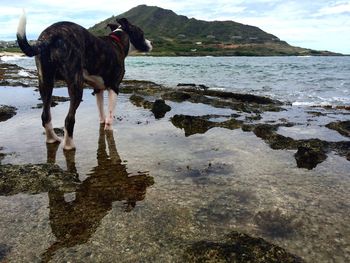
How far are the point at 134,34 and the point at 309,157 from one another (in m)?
7.10

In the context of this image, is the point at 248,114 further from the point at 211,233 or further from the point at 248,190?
the point at 211,233

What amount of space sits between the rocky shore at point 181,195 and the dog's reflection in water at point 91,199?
17 mm

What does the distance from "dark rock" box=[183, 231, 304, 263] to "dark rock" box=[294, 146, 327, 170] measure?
407 centimetres

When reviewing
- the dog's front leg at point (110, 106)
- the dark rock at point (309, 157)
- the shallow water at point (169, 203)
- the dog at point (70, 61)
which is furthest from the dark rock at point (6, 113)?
the dark rock at point (309, 157)

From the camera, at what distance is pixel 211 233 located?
533 cm

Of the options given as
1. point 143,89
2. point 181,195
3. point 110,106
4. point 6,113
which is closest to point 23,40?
point 110,106

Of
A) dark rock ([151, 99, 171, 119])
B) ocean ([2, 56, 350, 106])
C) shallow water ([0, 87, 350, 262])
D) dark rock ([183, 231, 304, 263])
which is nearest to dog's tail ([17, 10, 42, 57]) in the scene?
shallow water ([0, 87, 350, 262])

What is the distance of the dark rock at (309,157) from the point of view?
867 centimetres

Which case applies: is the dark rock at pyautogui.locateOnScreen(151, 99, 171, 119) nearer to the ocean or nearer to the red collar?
the red collar

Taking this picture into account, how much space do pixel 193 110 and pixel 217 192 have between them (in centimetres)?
1009

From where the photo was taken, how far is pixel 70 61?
907 cm

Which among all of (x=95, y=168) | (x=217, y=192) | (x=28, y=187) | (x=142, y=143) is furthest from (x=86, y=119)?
(x=217, y=192)

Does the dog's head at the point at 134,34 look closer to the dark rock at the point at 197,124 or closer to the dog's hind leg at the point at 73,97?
the dark rock at the point at 197,124

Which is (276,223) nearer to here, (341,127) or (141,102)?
(341,127)
